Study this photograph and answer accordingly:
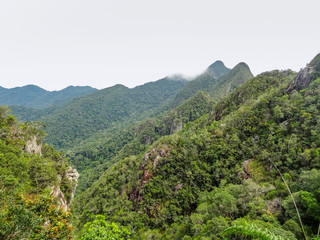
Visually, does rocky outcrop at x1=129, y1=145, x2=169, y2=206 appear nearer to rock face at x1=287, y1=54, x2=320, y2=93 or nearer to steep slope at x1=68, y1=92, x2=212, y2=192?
rock face at x1=287, y1=54, x2=320, y2=93

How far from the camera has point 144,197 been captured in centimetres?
4112

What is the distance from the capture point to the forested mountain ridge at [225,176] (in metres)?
23.3

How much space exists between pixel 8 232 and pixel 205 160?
41663 mm

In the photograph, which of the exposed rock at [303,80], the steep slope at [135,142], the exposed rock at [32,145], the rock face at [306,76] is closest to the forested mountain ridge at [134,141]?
the steep slope at [135,142]

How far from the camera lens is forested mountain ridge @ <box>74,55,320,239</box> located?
23.3 metres

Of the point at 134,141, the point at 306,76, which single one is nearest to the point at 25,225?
the point at 306,76

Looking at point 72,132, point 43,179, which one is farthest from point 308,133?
point 72,132

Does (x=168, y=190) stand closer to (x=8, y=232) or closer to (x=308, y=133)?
(x=308, y=133)

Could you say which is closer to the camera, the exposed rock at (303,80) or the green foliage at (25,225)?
the green foliage at (25,225)

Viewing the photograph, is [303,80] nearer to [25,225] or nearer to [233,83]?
[25,225]

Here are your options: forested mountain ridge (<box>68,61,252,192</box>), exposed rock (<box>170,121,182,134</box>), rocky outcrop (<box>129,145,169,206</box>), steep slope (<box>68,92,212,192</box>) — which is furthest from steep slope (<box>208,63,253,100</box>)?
rocky outcrop (<box>129,145,169,206</box>)

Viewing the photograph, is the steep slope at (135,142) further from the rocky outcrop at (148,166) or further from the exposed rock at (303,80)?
the exposed rock at (303,80)

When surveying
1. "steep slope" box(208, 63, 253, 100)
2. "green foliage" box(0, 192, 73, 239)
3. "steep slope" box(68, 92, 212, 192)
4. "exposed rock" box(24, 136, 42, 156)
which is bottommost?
"steep slope" box(68, 92, 212, 192)

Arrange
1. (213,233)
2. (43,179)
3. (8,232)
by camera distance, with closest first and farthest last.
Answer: (8,232), (213,233), (43,179)
